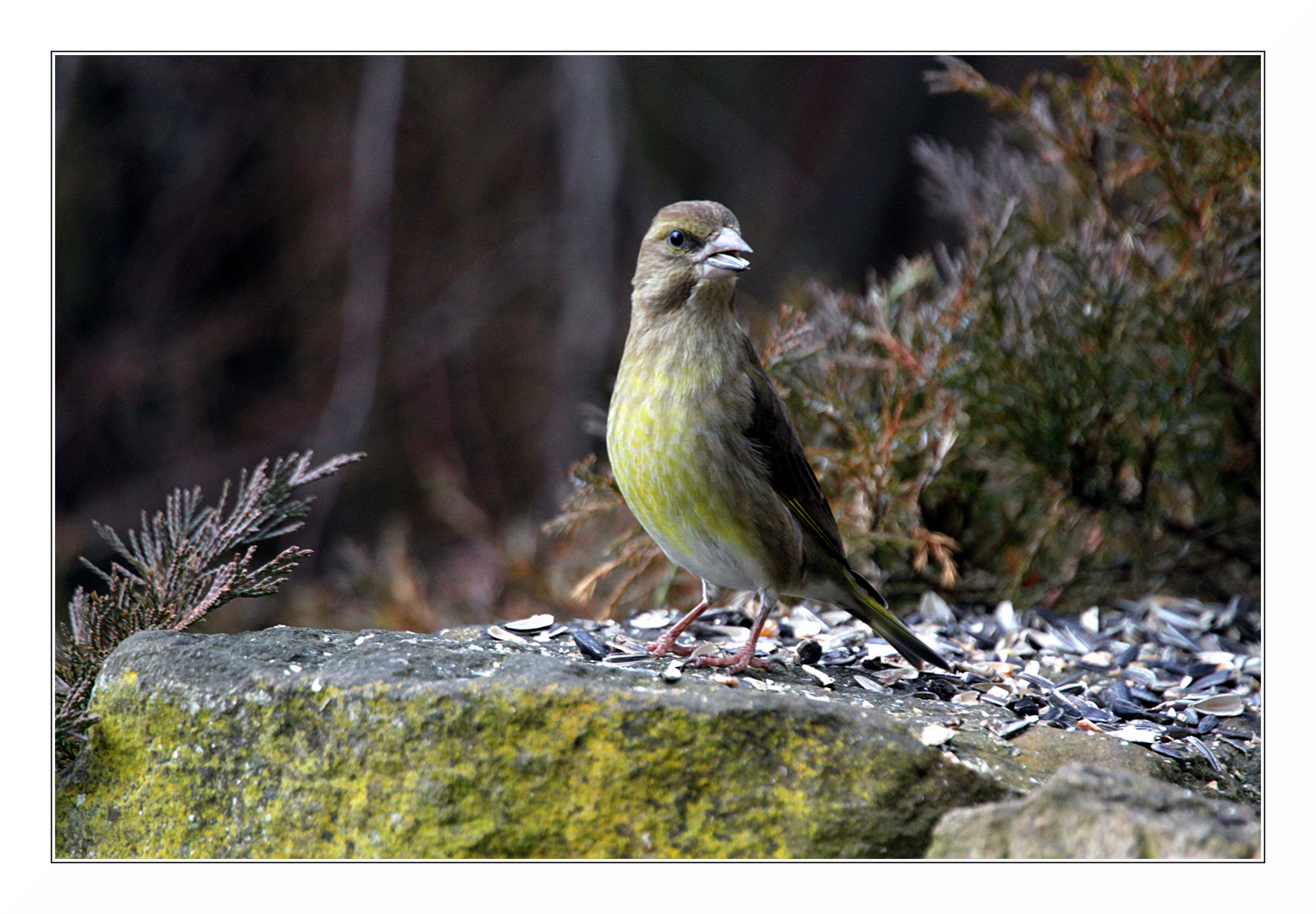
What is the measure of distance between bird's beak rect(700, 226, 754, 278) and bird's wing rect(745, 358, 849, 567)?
1.17 ft

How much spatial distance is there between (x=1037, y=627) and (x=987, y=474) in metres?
0.72

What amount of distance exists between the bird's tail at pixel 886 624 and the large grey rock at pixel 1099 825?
1.43 m

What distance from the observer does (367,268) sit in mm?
8445

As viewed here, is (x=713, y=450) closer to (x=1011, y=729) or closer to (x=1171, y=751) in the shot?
(x=1011, y=729)

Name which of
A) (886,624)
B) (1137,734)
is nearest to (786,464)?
(886,624)

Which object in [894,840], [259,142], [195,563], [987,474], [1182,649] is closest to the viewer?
[894,840]

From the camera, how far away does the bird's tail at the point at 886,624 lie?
167 inches

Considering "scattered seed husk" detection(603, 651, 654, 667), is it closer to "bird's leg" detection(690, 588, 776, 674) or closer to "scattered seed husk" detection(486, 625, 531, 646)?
"bird's leg" detection(690, 588, 776, 674)

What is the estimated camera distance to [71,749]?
3.52 metres

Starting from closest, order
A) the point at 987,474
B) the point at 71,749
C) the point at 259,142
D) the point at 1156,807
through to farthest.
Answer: the point at 1156,807, the point at 71,749, the point at 987,474, the point at 259,142

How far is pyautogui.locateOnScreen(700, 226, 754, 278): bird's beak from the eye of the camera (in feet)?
13.3

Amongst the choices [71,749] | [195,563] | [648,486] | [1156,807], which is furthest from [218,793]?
[1156,807]

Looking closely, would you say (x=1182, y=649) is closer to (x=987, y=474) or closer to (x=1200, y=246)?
(x=987, y=474)

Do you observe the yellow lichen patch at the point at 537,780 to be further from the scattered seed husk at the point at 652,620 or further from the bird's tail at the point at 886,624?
the scattered seed husk at the point at 652,620
